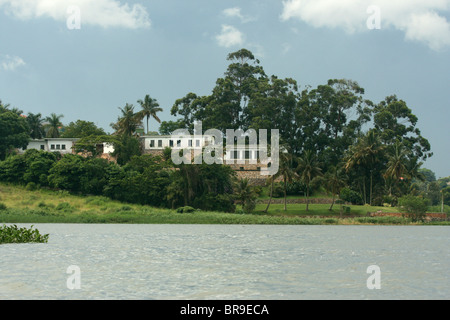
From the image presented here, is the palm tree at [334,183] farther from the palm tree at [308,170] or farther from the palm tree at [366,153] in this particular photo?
the palm tree at [366,153]

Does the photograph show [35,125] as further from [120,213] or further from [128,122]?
[120,213]

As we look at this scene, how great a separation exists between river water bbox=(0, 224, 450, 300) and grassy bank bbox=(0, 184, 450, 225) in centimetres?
2195

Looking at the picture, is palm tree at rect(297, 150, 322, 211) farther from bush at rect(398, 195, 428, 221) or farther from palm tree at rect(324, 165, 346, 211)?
bush at rect(398, 195, 428, 221)

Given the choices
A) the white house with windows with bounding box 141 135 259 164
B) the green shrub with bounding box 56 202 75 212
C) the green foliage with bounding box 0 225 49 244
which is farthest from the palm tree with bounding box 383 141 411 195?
the green foliage with bounding box 0 225 49 244

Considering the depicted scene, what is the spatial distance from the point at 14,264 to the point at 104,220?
3785cm

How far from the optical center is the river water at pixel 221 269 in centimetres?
2142

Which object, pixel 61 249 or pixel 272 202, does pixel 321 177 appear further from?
pixel 61 249

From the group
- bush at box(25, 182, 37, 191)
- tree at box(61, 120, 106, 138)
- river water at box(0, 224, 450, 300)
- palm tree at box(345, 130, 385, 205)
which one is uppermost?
tree at box(61, 120, 106, 138)

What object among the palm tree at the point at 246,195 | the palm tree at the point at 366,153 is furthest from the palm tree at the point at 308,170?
the palm tree at the point at 246,195

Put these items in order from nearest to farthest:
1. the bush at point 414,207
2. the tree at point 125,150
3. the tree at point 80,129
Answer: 1. the bush at point 414,207
2. the tree at point 125,150
3. the tree at point 80,129

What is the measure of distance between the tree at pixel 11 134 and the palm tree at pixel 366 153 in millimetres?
56743

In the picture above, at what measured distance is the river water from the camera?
843 inches

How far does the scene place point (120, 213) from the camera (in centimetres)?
6938
